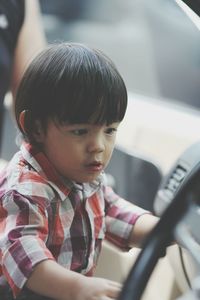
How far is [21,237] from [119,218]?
0.22m

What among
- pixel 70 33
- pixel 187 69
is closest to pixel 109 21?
pixel 70 33

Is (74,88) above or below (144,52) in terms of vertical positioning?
above

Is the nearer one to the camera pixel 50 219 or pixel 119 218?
pixel 50 219

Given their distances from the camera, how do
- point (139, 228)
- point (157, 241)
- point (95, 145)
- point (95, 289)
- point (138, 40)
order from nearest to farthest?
point (157, 241)
point (95, 289)
point (95, 145)
point (139, 228)
point (138, 40)

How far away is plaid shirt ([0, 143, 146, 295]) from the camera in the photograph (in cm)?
74

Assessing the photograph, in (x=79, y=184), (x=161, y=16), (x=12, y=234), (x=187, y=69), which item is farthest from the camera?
(x=187, y=69)

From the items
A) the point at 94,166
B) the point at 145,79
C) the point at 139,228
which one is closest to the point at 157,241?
the point at 94,166

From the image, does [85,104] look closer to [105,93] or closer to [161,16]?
[105,93]

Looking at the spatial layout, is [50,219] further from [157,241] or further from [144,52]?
[144,52]

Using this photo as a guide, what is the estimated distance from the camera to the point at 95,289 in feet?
2.20

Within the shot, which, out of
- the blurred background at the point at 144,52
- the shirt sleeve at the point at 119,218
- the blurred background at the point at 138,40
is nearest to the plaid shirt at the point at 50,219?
the shirt sleeve at the point at 119,218

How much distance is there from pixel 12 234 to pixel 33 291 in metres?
0.08

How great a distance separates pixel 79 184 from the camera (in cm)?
85

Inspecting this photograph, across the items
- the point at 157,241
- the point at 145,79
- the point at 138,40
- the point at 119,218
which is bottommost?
the point at 145,79
